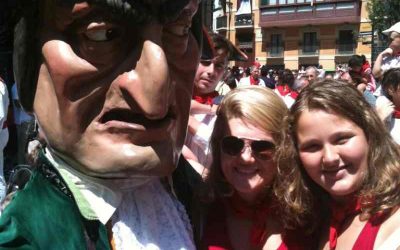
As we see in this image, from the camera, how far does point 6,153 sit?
20.6 ft

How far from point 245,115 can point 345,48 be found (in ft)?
103

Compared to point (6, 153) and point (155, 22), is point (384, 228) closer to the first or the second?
point (155, 22)

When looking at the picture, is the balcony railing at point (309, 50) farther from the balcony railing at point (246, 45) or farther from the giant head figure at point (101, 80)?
the giant head figure at point (101, 80)

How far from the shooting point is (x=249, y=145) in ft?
5.90

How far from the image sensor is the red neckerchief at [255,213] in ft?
5.84

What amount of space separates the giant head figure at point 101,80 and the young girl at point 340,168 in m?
0.50

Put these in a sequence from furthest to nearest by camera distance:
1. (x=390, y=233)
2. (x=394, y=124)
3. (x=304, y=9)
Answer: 1. (x=304, y=9)
2. (x=394, y=124)
3. (x=390, y=233)

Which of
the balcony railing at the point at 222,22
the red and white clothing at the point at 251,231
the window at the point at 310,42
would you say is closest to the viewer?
the red and white clothing at the point at 251,231

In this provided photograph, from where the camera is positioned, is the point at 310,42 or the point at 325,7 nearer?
the point at 325,7

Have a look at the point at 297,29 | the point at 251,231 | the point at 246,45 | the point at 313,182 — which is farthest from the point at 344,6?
the point at 251,231

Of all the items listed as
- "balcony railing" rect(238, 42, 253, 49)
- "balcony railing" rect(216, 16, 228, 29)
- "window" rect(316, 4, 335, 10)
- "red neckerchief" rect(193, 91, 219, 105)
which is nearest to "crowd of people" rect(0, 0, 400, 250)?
"red neckerchief" rect(193, 91, 219, 105)

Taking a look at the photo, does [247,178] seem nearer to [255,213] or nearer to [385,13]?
[255,213]

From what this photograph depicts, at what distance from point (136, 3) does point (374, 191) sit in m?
0.89

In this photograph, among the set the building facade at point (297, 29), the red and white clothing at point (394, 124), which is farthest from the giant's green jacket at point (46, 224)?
the building facade at point (297, 29)
